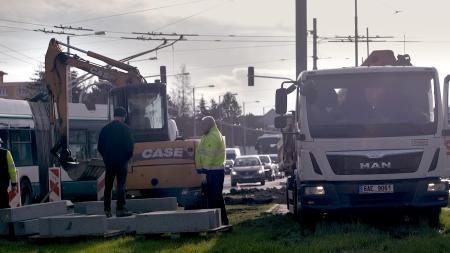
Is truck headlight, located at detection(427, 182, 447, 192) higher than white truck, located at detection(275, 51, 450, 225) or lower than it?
lower

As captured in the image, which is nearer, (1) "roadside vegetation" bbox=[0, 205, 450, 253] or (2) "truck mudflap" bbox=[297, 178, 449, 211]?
(1) "roadside vegetation" bbox=[0, 205, 450, 253]

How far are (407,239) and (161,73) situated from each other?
26.3m

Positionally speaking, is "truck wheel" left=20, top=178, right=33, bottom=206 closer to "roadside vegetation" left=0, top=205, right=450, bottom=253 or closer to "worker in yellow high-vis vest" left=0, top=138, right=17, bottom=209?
"worker in yellow high-vis vest" left=0, top=138, right=17, bottom=209

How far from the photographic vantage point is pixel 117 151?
1489cm

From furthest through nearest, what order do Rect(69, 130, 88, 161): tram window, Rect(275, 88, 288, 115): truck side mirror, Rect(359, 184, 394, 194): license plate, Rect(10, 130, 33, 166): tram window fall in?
Rect(69, 130, 88, 161): tram window
Rect(10, 130, 33, 166): tram window
Rect(275, 88, 288, 115): truck side mirror
Rect(359, 184, 394, 194): license plate

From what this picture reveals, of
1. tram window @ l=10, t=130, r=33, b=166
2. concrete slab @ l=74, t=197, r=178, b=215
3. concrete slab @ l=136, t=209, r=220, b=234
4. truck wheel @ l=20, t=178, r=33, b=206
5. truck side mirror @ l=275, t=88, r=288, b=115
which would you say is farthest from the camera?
tram window @ l=10, t=130, r=33, b=166

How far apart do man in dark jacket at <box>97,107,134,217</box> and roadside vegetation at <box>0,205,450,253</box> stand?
1.43m

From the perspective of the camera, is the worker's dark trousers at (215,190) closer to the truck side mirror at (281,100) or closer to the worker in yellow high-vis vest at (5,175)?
the truck side mirror at (281,100)

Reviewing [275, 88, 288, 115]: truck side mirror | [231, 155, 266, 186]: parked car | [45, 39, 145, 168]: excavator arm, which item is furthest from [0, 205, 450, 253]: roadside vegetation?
[231, 155, 266, 186]: parked car

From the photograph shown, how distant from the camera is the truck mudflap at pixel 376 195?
1402 centimetres

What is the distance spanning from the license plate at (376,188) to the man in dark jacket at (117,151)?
403 centimetres

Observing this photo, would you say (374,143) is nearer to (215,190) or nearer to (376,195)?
(376,195)

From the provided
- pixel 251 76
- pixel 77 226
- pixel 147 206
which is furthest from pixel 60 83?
pixel 251 76

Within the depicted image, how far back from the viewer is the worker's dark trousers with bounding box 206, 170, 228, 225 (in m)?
15.4
